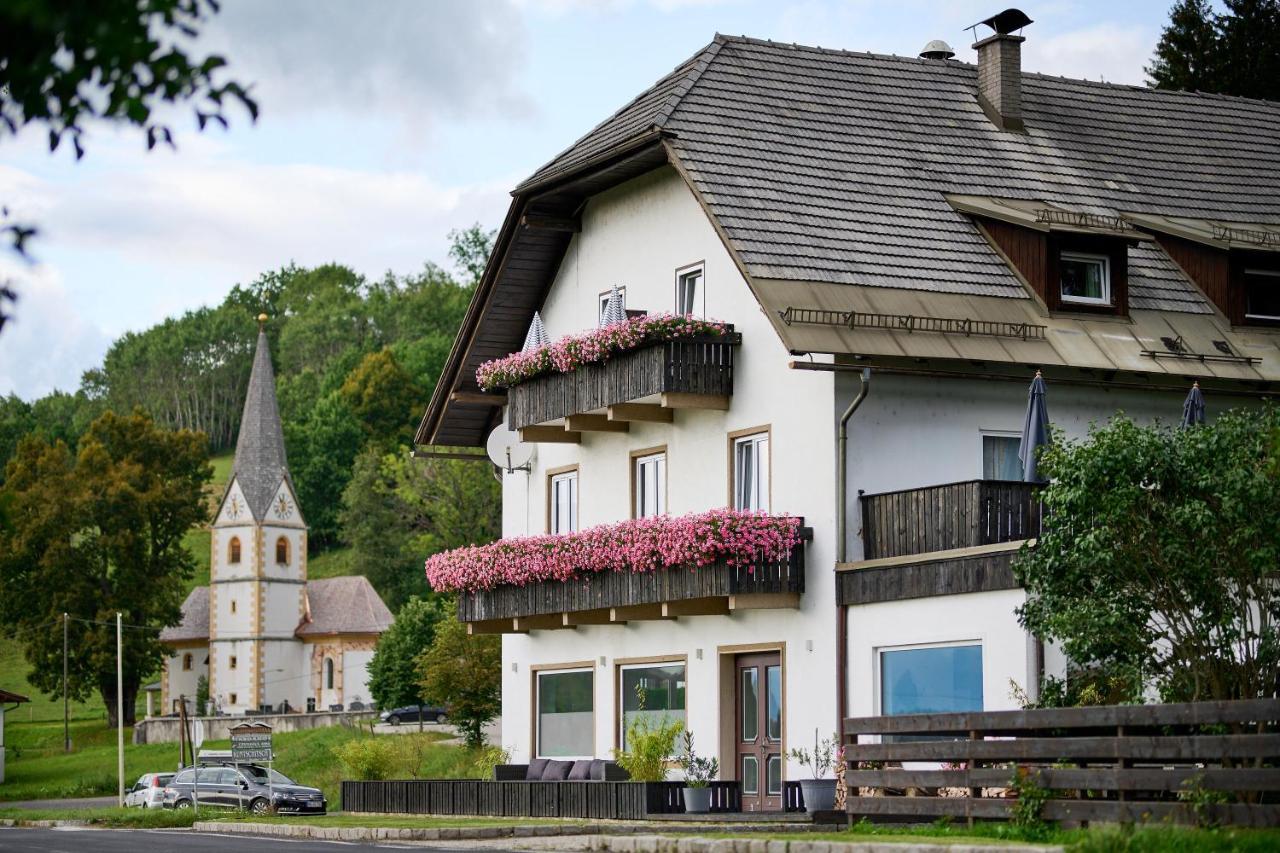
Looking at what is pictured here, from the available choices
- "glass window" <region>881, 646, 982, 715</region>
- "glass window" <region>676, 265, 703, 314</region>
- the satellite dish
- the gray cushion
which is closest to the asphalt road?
the gray cushion

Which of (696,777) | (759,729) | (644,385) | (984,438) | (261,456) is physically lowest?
(696,777)

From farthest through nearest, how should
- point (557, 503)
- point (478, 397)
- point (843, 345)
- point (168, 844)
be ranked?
point (478, 397)
point (557, 503)
point (843, 345)
point (168, 844)

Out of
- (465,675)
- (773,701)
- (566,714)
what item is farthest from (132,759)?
(773,701)

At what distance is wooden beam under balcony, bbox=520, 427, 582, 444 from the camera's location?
33031 millimetres

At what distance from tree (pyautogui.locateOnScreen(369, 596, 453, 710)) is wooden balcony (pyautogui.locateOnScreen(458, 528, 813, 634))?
43485 mm

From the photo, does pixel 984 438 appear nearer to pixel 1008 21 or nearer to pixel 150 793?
pixel 1008 21

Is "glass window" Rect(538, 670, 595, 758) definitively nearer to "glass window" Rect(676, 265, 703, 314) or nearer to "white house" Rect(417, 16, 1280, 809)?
"white house" Rect(417, 16, 1280, 809)

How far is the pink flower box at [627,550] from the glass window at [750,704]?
2.14m

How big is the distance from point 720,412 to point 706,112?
4.58 metres

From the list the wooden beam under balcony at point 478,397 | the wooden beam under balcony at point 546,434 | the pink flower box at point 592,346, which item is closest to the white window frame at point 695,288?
the pink flower box at point 592,346

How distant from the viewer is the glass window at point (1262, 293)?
101 feet

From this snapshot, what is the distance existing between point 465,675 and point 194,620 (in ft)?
209

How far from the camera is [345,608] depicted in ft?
357

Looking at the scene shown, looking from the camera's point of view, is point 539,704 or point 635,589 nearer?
point 635,589
